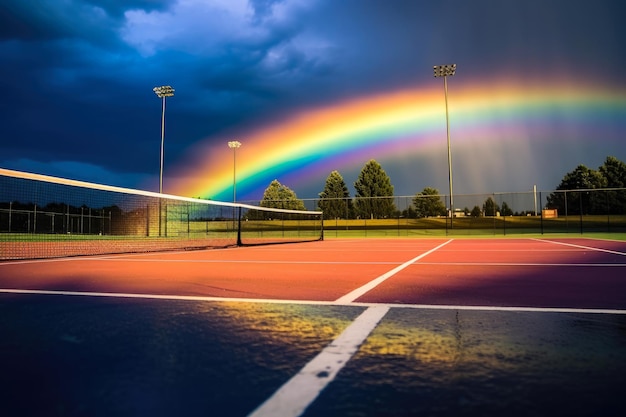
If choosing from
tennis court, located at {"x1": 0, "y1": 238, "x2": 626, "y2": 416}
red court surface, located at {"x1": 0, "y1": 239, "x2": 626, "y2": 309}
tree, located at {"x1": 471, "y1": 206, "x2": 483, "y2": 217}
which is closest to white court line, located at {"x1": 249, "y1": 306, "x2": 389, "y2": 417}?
tennis court, located at {"x1": 0, "y1": 238, "x2": 626, "y2": 416}

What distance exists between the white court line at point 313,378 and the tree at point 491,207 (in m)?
33.8

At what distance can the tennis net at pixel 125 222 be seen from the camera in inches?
816

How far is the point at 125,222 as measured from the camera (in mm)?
36500

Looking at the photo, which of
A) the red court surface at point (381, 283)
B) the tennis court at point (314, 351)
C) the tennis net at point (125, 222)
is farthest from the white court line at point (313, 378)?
the tennis net at point (125, 222)

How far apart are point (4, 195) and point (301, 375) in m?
20.5

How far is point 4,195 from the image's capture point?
59.8ft

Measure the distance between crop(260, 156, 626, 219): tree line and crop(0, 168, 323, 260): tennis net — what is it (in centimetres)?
412

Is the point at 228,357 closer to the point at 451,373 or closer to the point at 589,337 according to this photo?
the point at 451,373

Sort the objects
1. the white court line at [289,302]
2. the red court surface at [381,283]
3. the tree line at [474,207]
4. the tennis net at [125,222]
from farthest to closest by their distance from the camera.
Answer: the tree line at [474,207]
the tennis net at [125,222]
the red court surface at [381,283]
the white court line at [289,302]

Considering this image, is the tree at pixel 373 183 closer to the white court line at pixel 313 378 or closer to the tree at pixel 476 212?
the tree at pixel 476 212

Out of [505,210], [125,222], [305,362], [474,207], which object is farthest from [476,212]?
[305,362]

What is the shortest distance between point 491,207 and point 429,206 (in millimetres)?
5020

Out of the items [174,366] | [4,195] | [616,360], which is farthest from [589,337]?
[4,195]

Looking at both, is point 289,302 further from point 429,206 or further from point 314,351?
point 429,206
